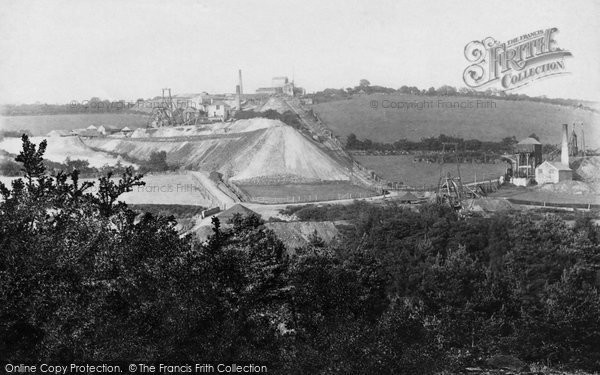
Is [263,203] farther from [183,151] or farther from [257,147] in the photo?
[183,151]

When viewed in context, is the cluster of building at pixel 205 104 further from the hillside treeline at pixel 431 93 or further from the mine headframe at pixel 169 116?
the hillside treeline at pixel 431 93

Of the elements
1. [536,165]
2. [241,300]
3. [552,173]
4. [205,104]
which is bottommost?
[241,300]

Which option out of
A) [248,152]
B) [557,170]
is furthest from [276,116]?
[557,170]

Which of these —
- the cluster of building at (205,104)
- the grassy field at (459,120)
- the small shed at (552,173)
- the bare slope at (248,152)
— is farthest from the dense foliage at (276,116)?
the small shed at (552,173)

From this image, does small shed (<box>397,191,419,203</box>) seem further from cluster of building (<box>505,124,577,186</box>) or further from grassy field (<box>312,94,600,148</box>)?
cluster of building (<box>505,124,577,186</box>)

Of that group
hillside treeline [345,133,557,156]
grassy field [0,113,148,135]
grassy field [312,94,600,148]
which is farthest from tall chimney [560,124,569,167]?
grassy field [0,113,148,135]

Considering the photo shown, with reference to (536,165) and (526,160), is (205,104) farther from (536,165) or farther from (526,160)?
(536,165)
